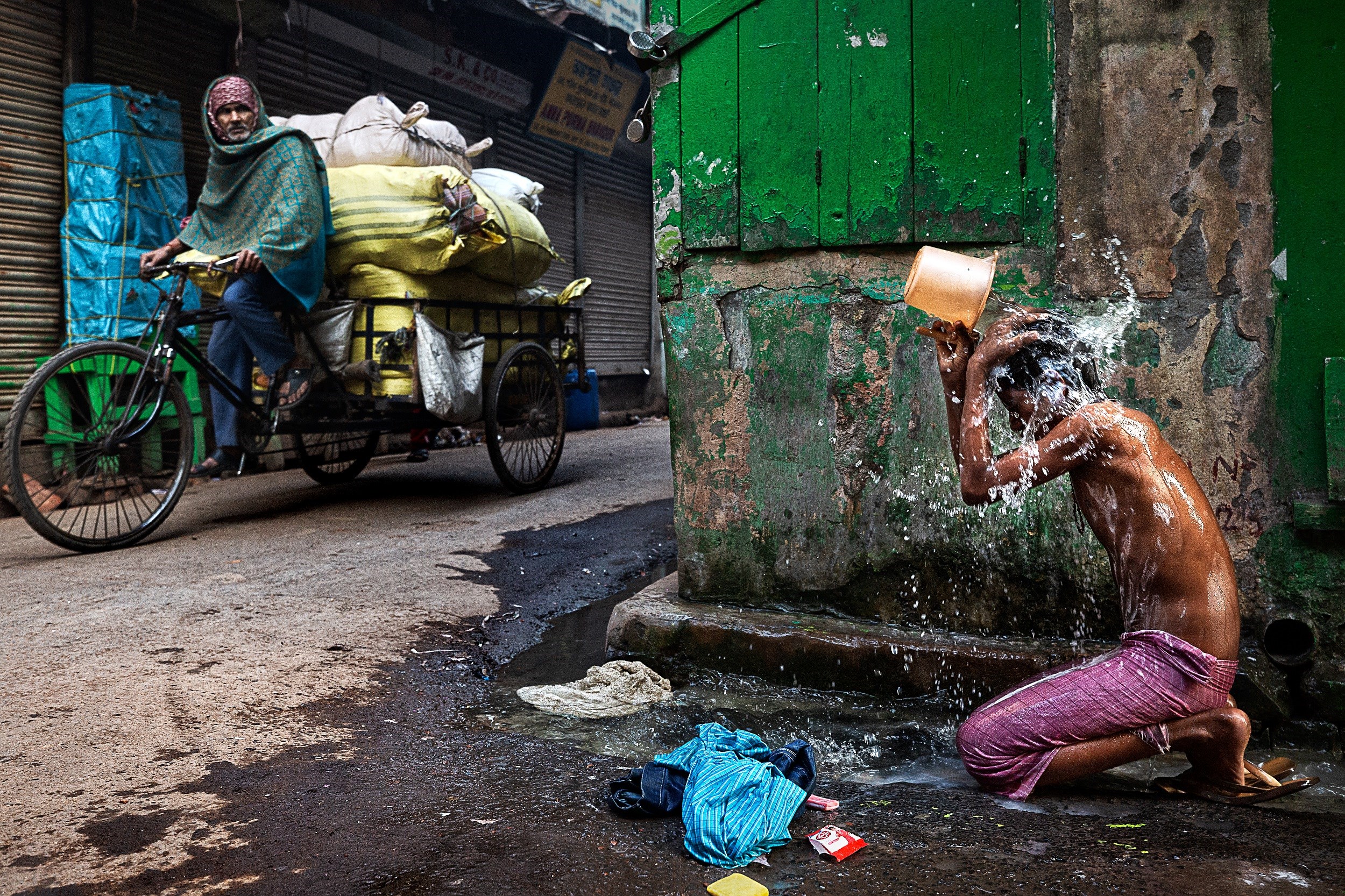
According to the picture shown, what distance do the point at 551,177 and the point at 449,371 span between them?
21.1ft

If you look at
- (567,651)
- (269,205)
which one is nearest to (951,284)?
(567,651)

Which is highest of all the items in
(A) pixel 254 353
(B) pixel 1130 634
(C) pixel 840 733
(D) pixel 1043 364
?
(A) pixel 254 353

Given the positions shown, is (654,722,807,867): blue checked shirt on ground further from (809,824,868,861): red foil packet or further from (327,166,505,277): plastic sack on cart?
(327,166,505,277): plastic sack on cart

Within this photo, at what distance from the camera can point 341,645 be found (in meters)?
3.25

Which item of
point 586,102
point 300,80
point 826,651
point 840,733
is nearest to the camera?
point 840,733

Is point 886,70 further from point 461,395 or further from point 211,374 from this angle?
point 211,374

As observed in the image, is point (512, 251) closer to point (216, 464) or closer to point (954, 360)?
point (216, 464)

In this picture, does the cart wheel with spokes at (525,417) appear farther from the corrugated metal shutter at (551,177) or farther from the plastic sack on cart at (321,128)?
the corrugated metal shutter at (551,177)

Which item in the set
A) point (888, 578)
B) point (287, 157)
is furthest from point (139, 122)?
point (888, 578)

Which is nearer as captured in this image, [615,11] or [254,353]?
[254,353]

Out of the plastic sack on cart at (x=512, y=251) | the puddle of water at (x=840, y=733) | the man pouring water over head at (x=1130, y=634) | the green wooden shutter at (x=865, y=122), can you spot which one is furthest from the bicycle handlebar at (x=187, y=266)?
the man pouring water over head at (x=1130, y=634)

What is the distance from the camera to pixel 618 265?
1251 cm

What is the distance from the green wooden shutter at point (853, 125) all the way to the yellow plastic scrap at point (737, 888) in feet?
6.12

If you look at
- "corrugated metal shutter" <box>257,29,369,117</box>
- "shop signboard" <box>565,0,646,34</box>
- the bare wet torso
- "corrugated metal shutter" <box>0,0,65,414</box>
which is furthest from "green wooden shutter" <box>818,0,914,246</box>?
"shop signboard" <box>565,0,646,34</box>
